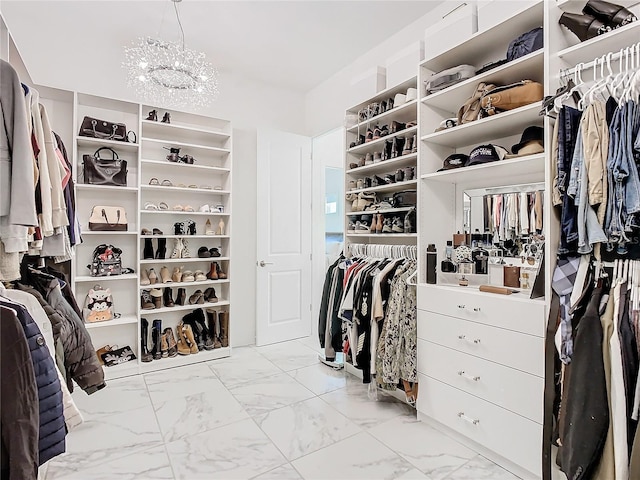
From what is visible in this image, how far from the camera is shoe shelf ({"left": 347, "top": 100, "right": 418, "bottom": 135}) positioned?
2657mm

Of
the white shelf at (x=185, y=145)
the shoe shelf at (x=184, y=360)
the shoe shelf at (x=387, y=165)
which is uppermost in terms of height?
Answer: the white shelf at (x=185, y=145)

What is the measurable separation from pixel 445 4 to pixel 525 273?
83.8 inches

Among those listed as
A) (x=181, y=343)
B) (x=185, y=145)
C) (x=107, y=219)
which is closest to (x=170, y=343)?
(x=181, y=343)

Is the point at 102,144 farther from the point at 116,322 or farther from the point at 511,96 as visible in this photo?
the point at 511,96

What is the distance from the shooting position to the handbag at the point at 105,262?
10.2ft

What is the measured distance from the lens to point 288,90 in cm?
434

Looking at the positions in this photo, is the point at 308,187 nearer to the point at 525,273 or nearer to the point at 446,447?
the point at 525,273

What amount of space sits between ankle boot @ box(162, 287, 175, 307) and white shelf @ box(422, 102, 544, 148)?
274cm

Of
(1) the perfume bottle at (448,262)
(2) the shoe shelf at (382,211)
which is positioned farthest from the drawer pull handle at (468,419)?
(2) the shoe shelf at (382,211)

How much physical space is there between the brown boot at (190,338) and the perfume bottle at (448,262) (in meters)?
2.46

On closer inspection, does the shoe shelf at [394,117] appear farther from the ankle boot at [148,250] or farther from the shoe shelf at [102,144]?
the ankle boot at [148,250]

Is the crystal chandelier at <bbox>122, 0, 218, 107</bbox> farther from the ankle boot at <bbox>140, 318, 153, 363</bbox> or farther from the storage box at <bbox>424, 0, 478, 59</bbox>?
the ankle boot at <bbox>140, 318, 153, 363</bbox>

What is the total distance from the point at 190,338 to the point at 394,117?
2804 mm

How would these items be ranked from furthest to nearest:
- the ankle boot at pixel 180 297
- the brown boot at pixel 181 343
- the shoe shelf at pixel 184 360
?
the ankle boot at pixel 180 297 < the brown boot at pixel 181 343 < the shoe shelf at pixel 184 360
